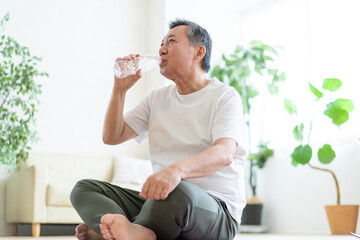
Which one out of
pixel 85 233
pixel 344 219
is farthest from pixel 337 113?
pixel 85 233

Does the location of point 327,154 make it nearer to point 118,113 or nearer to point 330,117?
point 330,117

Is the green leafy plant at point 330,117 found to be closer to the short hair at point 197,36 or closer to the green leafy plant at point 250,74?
the green leafy plant at point 250,74

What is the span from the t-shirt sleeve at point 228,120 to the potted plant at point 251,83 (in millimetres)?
3198

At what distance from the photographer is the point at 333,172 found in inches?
169

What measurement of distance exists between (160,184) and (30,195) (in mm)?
2742

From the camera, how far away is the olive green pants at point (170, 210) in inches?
54.7

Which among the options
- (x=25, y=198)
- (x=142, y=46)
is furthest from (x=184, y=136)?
(x=142, y=46)

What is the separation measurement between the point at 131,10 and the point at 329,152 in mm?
2788

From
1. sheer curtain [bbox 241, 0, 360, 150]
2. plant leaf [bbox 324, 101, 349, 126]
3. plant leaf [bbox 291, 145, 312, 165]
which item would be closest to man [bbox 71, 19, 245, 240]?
plant leaf [bbox 324, 101, 349, 126]

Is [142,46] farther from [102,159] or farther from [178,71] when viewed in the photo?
[178,71]

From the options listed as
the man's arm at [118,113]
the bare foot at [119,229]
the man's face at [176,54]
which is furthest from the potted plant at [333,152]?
the bare foot at [119,229]

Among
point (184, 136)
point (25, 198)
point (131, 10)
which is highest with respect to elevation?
point (131, 10)

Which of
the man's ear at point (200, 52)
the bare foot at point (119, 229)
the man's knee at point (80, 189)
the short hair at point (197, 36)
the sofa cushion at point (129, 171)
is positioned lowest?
the sofa cushion at point (129, 171)

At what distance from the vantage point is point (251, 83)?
510 centimetres
